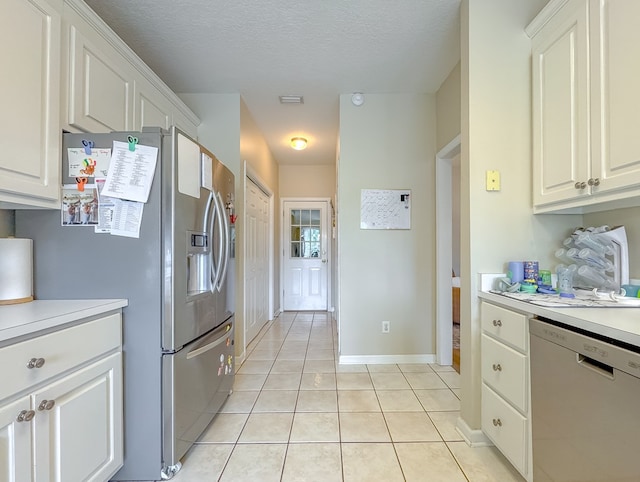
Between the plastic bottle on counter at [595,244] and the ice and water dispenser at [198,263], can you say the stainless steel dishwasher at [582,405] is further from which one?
the ice and water dispenser at [198,263]

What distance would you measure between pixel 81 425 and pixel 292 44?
248 cm

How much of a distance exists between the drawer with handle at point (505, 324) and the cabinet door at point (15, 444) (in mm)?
1845

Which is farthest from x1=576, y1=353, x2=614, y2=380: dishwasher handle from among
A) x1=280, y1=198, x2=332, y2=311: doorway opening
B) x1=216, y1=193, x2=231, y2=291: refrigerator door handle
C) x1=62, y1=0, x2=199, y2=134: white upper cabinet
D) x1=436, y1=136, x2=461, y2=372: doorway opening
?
x1=280, y1=198, x2=332, y2=311: doorway opening

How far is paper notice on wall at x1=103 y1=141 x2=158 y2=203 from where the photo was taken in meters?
1.38

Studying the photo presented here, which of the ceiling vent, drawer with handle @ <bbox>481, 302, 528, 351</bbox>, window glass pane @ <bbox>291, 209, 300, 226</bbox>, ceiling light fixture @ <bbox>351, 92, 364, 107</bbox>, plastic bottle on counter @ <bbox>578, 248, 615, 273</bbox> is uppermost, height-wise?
the ceiling vent

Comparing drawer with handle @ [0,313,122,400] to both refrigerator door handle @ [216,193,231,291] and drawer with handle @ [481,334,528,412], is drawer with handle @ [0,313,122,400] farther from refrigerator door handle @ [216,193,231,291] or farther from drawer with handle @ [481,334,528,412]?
Result: drawer with handle @ [481,334,528,412]

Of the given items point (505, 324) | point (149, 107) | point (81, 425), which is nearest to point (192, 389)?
point (81, 425)

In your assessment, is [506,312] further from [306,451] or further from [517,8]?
[517,8]

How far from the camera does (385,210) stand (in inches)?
115

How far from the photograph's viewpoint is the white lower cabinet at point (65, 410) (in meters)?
0.91

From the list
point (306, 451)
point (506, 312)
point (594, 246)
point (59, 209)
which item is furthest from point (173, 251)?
point (594, 246)

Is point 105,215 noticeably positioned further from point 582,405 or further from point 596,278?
point 596,278

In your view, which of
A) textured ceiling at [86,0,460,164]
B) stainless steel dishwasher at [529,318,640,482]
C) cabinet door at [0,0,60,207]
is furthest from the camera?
textured ceiling at [86,0,460,164]

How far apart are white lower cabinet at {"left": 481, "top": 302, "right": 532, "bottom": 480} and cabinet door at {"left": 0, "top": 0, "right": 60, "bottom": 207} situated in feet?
7.07
